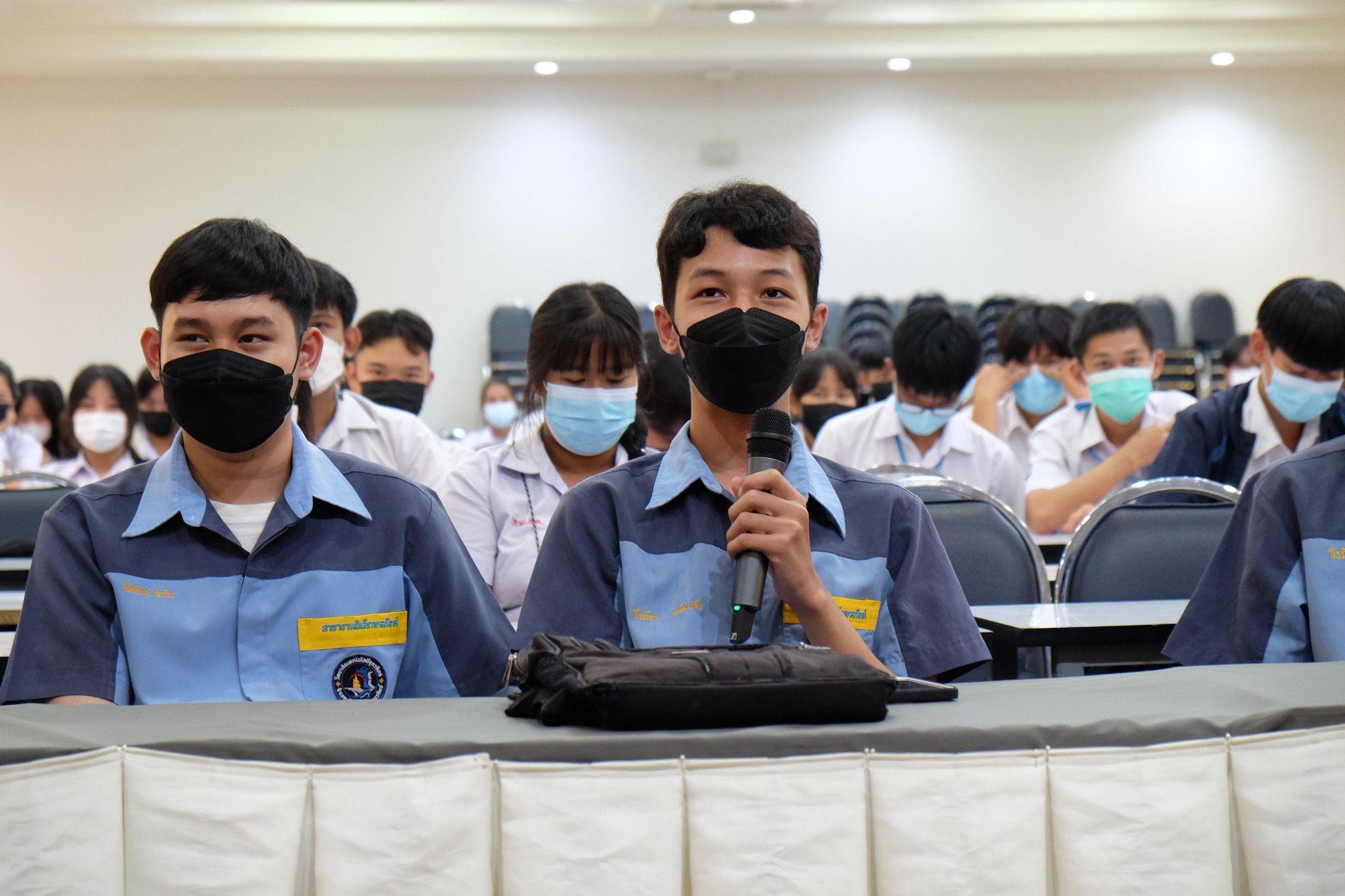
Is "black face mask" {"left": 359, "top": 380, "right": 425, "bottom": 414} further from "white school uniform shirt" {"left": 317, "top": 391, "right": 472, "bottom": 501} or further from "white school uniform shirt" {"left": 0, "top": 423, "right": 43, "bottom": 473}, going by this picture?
"white school uniform shirt" {"left": 0, "top": 423, "right": 43, "bottom": 473}

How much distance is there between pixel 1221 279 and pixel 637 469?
1062cm

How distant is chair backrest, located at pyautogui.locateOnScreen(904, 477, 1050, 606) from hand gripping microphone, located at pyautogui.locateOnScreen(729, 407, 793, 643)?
1.12m

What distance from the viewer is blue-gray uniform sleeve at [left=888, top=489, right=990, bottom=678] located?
63.0 inches

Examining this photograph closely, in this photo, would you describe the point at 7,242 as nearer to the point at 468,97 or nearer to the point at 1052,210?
the point at 468,97

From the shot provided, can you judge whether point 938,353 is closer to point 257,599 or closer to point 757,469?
point 757,469

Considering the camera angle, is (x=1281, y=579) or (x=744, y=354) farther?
(x=1281, y=579)

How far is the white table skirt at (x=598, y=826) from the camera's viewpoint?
953 millimetres

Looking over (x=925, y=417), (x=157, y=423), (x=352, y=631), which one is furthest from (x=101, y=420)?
Answer: (x=352, y=631)

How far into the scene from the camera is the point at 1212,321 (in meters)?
10.3

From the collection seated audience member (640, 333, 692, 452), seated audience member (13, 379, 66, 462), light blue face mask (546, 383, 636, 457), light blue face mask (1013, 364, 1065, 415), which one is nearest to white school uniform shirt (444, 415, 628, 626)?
light blue face mask (546, 383, 636, 457)

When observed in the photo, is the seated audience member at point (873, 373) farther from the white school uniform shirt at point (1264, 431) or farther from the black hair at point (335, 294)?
the black hair at point (335, 294)

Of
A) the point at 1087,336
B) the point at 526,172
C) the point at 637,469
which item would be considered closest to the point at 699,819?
the point at 637,469

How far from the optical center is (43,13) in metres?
9.37

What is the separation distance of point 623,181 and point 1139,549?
28.4ft
